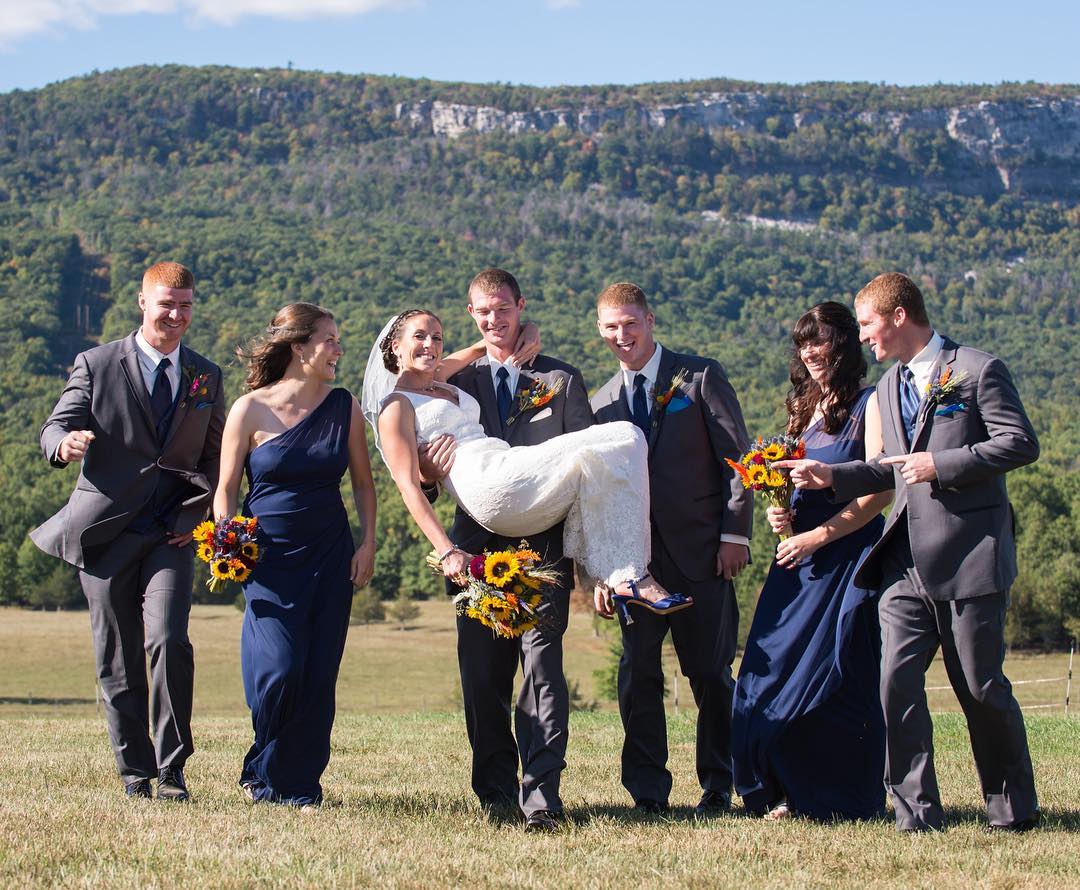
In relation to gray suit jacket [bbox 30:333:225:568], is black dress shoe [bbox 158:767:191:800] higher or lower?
lower

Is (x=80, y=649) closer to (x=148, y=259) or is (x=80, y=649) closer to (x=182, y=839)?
(x=182, y=839)

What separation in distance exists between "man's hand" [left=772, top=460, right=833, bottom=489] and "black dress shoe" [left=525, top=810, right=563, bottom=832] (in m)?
2.33

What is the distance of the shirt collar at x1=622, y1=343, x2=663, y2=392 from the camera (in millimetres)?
8875

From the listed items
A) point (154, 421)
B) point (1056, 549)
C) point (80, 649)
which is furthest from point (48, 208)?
point (154, 421)

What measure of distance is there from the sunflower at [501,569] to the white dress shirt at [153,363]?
108 inches

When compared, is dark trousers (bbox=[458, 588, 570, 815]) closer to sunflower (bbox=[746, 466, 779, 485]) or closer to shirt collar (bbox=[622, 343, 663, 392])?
sunflower (bbox=[746, 466, 779, 485])

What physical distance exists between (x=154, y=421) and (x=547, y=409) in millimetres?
2542

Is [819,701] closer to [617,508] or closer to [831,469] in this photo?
[831,469]

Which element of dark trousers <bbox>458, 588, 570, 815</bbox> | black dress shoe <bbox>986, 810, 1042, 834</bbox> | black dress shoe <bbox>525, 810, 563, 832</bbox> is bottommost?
black dress shoe <bbox>986, 810, 1042, 834</bbox>

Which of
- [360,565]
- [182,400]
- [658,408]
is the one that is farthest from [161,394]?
[658,408]

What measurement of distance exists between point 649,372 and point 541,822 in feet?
9.64

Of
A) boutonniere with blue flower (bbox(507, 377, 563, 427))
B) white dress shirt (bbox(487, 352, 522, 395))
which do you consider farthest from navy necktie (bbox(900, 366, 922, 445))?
white dress shirt (bbox(487, 352, 522, 395))

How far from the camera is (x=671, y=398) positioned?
8844mm

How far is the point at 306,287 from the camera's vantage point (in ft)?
547
